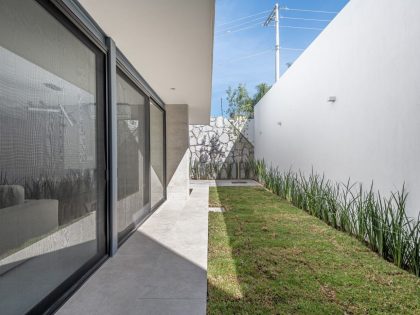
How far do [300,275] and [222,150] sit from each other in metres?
11.0

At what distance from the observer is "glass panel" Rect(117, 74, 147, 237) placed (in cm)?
391

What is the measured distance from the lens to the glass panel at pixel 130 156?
3907 mm

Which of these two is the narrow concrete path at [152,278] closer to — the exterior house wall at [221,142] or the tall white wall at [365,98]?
the tall white wall at [365,98]

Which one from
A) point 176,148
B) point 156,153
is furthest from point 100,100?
point 176,148

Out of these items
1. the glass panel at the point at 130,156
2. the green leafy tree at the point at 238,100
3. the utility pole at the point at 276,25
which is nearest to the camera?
the glass panel at the point at 130,156

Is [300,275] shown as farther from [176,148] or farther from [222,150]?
[222,150]

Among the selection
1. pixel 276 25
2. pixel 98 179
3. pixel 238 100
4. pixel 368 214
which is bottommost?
pixel 368 214

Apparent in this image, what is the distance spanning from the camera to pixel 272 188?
30.4 ft

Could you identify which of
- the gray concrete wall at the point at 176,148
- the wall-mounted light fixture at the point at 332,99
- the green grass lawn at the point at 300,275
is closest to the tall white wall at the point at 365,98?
the wall-mounted light fixture at the point at 332,99

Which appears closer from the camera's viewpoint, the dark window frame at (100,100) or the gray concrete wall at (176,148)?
the dark window frame at (100,100)

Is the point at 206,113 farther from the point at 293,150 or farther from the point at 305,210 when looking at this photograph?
the point at 305,210

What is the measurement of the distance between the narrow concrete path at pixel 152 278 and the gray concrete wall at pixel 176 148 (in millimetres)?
2914

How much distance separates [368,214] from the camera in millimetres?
3668

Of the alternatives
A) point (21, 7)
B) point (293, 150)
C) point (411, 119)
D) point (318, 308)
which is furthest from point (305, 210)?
point (21, 7)
